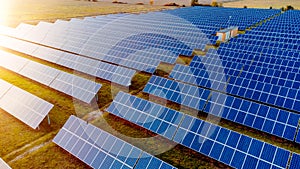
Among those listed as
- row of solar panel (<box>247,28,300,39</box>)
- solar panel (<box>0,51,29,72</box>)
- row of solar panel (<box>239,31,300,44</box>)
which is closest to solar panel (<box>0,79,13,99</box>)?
solar panel (<box>0,51,29,72</box>)

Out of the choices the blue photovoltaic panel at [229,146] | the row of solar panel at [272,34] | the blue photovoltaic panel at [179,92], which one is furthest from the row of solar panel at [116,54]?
the row of solar panel at [272,34]

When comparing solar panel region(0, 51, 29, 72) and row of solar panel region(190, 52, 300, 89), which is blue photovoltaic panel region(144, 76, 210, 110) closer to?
row of solar panel region(190, 52, 300, 89)

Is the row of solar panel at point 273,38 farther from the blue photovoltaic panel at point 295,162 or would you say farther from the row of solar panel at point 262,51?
the blue photovoltaic panel at point 295,162

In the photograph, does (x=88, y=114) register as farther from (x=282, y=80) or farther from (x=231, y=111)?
(x=282, y=80)

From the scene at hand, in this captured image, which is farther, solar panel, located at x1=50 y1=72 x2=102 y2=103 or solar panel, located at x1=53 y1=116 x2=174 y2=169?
solar panel, located at x1=50 y1=72 x2=102 y2=103

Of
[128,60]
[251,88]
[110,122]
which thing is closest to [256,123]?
[251,88]

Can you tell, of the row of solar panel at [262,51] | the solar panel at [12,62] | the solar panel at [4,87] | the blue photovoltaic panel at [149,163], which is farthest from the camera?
the row of solar panel at [262,51]
